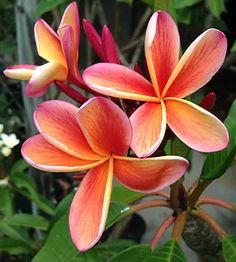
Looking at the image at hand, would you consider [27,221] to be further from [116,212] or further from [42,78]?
[42,78]

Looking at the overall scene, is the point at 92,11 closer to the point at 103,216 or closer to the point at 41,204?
the point at 41,204

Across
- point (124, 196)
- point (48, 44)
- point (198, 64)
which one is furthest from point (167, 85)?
point (124, 196)

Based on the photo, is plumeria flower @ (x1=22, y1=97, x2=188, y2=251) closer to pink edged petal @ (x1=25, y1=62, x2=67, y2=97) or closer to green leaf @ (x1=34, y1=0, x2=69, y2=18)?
pink edged petal @ (x1=25, y1=62, x2=67, y2=97)

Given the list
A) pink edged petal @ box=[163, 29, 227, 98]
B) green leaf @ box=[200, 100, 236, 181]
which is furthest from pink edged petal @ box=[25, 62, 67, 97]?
green leaf @ box=[200, 100, 236, 181]

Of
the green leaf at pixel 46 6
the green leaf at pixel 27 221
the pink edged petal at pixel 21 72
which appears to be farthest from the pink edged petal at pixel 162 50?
the green leaf at pixel 27 221

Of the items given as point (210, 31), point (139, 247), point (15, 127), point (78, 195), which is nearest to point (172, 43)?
point (210, 31)

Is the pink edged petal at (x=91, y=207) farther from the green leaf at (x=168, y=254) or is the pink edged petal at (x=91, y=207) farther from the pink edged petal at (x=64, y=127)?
the green leaf at (x=168, y=254)

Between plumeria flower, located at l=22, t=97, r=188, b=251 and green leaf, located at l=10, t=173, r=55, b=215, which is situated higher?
plumeria flower, located at l=22, t=97, r=188, b=251
